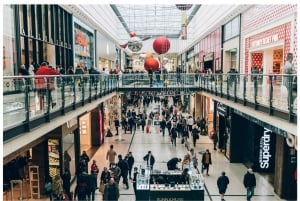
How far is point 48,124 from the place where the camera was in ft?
24.6

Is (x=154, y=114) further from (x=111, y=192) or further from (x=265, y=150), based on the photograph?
(x=111, y=192)

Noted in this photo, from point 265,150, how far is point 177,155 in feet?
14.8

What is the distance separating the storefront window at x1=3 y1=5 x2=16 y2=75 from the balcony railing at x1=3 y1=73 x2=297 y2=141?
264 cm

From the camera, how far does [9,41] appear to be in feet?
39.9

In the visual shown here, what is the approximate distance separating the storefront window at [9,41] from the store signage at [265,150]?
9459 mm

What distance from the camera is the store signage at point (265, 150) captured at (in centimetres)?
1338

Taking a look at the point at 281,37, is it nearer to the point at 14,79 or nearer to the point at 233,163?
the point at 233,163

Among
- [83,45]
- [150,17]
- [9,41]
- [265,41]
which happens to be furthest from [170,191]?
[150,17]

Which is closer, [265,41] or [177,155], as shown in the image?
[265,41]

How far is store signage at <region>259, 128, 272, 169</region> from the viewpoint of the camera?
43.9ft

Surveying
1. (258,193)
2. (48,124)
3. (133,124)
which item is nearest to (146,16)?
(133,124)

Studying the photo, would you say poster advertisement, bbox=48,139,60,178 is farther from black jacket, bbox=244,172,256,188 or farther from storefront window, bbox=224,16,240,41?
storefront window, bbox=224,16,240,41

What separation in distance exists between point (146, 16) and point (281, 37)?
25.2 meters

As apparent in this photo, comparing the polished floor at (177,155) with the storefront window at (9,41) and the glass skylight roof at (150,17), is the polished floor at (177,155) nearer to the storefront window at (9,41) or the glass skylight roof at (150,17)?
the storefront window at (9,41)
